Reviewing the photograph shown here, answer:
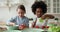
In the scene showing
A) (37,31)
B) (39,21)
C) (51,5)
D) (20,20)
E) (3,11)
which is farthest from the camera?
(3,11)

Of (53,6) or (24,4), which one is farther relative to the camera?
(24,4)

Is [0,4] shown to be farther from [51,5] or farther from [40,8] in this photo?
[40,8]

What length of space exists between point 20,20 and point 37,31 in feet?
2.56

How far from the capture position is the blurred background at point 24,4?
3771 mm

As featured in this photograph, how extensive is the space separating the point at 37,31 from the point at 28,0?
2.58 meters

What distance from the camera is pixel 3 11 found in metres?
4.03

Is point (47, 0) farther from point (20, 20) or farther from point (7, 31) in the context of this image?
point (7, 31)

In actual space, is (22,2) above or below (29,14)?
above

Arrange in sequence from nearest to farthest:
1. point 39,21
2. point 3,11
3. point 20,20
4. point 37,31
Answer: point 37,31
point 39,21
point 20,20
point 3,11

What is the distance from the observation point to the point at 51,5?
378 centimetres

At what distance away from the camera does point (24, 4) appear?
12.9 feet

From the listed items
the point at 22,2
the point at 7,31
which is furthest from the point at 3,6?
the point at 7,31

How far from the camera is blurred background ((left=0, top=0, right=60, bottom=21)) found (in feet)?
12.4

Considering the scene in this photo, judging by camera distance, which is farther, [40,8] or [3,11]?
[3,11]
